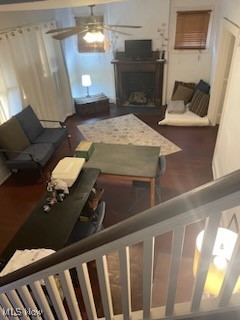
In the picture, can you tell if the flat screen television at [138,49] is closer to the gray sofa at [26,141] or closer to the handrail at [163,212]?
the gray sofa at [26,141]

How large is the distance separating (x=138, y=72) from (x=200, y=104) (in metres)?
1.83

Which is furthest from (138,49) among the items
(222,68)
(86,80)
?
(222,68)

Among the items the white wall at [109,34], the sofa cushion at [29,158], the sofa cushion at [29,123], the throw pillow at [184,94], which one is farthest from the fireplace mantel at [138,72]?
the sofa cushion at [29,158]

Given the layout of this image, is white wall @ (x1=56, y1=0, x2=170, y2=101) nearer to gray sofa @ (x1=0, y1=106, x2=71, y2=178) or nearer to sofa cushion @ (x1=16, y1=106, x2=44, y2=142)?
sofa cushion @ (x1=16, y1=106, x2=44, y2=142)

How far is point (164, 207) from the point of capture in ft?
1.88

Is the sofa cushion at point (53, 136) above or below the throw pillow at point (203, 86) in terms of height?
below

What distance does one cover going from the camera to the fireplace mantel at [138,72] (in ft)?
18.9

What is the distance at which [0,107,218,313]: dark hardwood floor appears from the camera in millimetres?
2445

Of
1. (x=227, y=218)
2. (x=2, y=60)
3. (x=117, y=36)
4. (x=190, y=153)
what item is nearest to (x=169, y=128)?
(x=190, y=153)

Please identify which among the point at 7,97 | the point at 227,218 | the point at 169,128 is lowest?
the point at 169,128

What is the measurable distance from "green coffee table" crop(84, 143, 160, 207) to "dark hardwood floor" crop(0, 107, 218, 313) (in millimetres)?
548

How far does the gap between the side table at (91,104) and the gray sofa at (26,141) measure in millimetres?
1616

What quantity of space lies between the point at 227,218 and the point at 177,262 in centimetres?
216

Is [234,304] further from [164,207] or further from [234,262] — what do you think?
[164,207]
